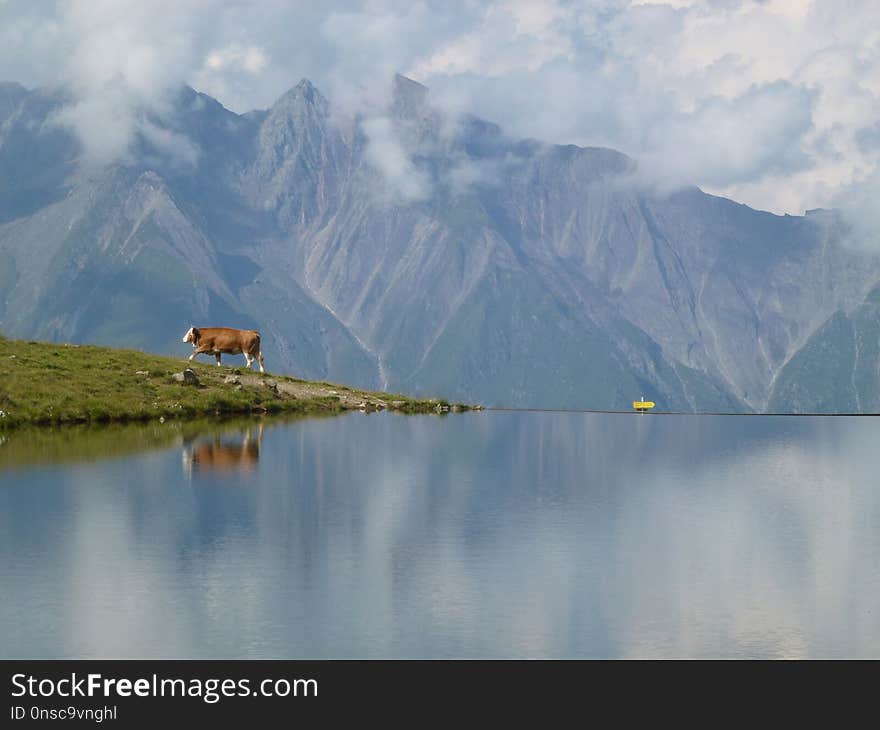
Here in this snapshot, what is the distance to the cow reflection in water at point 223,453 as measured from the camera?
44781 mm

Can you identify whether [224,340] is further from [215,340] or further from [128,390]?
[128,390]

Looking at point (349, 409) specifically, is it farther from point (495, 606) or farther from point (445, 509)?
point (495, 606)

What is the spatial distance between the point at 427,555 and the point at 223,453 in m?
23.9

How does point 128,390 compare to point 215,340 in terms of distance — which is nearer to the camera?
point 128,390

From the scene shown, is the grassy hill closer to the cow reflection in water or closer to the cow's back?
the cow's back

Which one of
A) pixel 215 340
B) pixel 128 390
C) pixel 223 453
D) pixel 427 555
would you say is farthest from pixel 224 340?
pixel 427 555

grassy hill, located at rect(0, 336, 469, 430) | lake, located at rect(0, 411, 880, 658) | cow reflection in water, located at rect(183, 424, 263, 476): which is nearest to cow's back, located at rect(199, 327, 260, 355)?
grassy hill, located at rect(0, 336, 469, 430)

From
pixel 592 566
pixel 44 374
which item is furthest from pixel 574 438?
pixel 592 566

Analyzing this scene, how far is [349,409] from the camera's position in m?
93.2

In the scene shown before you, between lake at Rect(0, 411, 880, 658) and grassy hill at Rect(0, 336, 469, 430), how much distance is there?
1750 centimetres

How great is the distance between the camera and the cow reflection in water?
147 ft

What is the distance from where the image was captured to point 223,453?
50.2m

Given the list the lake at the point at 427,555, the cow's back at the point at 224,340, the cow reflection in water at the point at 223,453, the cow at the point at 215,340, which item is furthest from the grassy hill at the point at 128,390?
the lake at the point at 427,555
